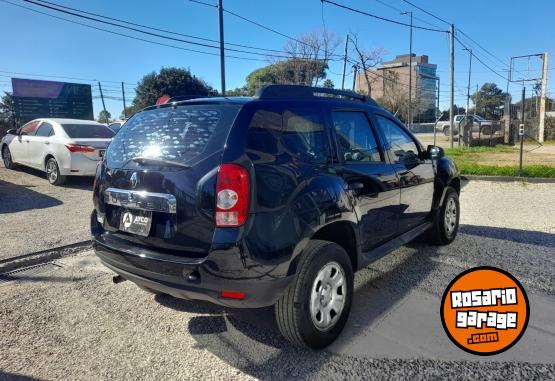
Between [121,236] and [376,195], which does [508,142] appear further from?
[121,236]

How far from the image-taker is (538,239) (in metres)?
5.53

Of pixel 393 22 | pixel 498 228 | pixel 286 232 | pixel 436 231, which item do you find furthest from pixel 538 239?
pixel 393 22

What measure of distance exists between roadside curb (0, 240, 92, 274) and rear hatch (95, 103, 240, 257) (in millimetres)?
2082

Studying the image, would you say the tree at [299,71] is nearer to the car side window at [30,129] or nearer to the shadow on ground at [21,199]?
the car side window at [30,129]

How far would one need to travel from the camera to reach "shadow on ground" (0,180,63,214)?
720cm

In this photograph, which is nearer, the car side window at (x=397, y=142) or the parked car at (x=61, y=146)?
the car side window at (x=397, y=142)

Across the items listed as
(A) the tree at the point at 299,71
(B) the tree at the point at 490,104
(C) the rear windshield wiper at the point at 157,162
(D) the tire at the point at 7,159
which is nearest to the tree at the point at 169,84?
(A) the tree at the point at 299,71

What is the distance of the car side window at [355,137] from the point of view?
332cm

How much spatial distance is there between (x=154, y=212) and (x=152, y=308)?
1.24m

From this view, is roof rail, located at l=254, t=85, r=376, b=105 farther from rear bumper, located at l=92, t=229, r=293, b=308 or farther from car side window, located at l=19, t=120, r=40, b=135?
car side window, located at l=19, t=120, r=40, b=135

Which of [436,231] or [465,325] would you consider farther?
[436,231]

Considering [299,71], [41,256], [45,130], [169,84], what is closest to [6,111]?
[169,84]

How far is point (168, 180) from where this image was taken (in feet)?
8.67

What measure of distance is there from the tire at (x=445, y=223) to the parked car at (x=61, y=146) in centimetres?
676
